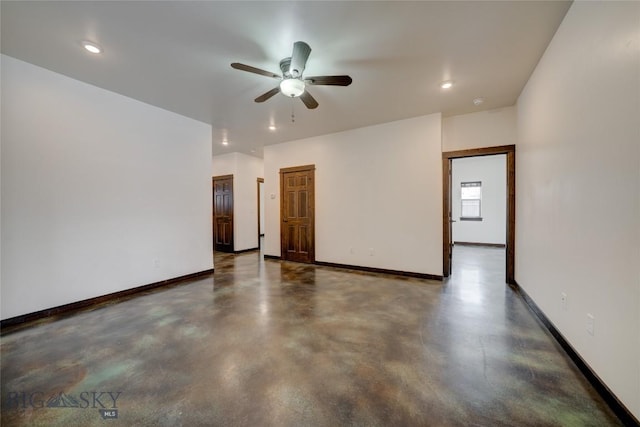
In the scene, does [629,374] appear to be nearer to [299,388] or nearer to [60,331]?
[299,388]

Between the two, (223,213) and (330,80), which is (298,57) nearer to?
(330,80)

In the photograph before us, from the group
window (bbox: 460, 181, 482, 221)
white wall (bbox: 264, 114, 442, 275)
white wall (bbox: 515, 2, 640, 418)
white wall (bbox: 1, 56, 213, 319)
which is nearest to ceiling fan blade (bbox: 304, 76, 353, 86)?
white wall (bbox: 515, 2, 640, 418)

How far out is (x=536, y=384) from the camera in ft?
5.73

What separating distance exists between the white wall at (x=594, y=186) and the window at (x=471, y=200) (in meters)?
5.82

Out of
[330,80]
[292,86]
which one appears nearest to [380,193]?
[330,80]

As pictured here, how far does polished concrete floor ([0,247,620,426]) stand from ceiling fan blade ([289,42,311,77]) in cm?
262

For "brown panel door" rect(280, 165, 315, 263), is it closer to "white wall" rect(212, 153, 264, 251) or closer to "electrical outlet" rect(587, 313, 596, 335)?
"white wall" rect(212, 153, 264, 251)

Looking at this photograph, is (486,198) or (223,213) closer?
(223,213)

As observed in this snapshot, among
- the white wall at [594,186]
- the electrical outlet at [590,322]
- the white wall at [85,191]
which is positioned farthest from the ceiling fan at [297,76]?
the electrical outlet at [590,322]

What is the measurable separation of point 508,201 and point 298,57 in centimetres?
378

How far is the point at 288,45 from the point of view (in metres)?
2.48

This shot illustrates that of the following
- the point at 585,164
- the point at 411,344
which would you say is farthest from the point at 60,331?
the point at 585,164

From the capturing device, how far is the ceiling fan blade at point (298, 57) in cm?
231

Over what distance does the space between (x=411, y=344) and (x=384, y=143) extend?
11.7 ft
